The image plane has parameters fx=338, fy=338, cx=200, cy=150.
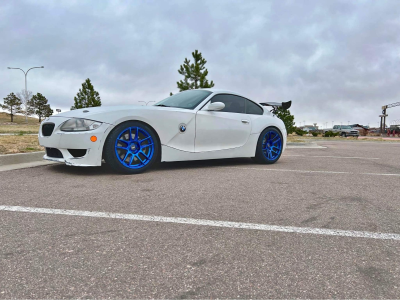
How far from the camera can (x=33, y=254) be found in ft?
6.24

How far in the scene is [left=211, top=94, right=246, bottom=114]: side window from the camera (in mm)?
5863

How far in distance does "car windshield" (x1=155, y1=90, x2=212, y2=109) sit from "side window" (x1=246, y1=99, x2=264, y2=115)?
925 millimetres

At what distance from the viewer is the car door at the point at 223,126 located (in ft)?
Result: 17.6

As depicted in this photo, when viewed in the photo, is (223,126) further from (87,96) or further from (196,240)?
(87,96)

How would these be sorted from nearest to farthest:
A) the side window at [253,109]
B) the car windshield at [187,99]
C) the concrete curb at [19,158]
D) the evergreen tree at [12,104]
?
the concrete curb at [19,158] < the car windshield at [187,99] < the side window at [253,109] < the evergreen tree at [12,104]

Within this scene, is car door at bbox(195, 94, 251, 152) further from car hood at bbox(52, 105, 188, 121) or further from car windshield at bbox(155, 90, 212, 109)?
car hood at bbox(52, 105, 188, 121)

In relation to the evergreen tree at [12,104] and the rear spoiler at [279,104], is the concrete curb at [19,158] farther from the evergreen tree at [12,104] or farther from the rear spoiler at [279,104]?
the evergreen tree at [12,104]

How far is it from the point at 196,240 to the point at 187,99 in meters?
3.79

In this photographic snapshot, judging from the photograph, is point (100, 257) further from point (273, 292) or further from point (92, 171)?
point (92, 171)

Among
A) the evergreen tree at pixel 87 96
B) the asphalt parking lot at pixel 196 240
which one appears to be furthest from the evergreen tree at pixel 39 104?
the asphalt parking lot at pixel 196 240

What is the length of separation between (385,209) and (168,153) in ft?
9.62

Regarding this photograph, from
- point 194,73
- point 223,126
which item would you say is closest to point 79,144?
point 223,126

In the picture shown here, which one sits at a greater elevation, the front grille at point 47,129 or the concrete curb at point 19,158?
the front grille at point 47,129

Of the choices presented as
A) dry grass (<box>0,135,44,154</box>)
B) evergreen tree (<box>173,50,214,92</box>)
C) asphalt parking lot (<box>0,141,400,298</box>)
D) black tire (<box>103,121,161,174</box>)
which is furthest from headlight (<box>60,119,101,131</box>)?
evergreen tree (<box>173,50,214,92</box>)
